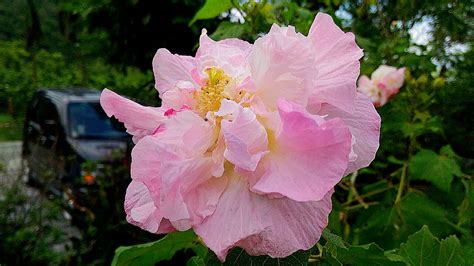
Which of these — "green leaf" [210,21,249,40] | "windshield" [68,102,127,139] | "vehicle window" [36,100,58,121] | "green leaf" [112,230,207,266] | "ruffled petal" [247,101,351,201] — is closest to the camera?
"ruffled petal" [247,101,351,201]

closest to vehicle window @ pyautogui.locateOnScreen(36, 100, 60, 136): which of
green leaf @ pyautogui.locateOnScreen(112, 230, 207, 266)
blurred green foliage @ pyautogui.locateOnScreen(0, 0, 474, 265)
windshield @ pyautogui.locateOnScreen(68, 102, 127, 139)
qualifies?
windshield @ pyautogui.locateOnScreen(68, 102, 127, 139)

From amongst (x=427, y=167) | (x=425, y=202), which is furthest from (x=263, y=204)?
(x=427, y=167)

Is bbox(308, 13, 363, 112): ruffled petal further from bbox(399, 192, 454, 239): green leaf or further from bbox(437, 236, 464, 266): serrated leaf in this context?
bbox(399, 192, 454, 239): green leaf

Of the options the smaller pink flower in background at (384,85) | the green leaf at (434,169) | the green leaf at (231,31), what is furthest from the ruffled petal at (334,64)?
the smaller pink flower in background at (384,85)

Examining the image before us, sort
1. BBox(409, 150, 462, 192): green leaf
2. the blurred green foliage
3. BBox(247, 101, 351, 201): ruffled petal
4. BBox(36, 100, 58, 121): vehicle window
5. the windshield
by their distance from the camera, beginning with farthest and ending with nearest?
1. BBox(36, 100, 58, 121): vehicle window
2. the windshield
3. BBox(409, 150, 462, 192): green leaf
4. the blurred green foliage
5. BBox(247, 101, 351, 201): ruffled petal

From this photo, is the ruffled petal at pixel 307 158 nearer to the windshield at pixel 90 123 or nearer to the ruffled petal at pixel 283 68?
the ruffled petal at pixel 283 68

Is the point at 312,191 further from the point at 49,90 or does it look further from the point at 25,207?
the point at 49,90

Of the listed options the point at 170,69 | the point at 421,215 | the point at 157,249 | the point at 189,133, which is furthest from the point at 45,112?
the point at 189,133
